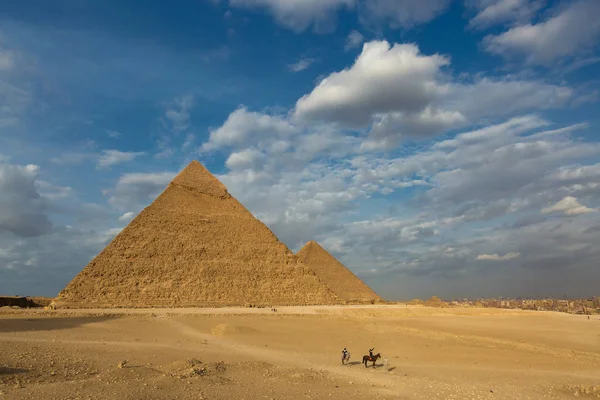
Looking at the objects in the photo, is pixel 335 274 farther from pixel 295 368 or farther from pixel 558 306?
pixel 295 368

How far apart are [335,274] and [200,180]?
3299 centimetres

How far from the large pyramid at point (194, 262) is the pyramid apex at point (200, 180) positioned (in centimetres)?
16

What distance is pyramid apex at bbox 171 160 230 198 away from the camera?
6750cm

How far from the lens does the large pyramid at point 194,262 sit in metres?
49.3

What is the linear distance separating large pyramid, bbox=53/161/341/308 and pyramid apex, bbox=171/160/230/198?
162 millimetres

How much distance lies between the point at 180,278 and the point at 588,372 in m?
46.0

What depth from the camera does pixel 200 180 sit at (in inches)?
2736

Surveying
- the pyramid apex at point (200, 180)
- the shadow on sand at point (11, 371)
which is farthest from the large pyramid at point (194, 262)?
the shadow on sand at point (11, 371)

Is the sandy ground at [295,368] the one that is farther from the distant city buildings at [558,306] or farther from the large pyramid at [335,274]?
the large pyramid at [335,274]

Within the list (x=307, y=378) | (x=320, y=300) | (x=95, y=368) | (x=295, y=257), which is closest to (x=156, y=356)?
(x=95, y=368)

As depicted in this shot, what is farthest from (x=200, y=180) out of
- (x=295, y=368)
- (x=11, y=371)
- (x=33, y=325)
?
(x=11, y=371)

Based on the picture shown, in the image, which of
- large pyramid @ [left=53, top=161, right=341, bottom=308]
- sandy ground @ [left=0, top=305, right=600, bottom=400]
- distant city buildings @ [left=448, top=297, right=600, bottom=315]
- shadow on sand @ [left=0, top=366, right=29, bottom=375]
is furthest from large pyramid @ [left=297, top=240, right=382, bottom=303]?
shadow on sand @ [left=0, top=366, right=29, bottom=375]

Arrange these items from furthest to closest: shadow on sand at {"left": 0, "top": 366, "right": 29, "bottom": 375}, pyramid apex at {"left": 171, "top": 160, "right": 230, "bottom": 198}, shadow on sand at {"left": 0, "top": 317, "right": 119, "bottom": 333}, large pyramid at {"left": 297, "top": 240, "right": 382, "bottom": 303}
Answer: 1. large pyramid at {"left": 297, "top": 240, "right": 382, "bottom": 303}
2. pyramid apex at {"left": 171, "top": 160, "right": 230, "bottom": 198}
3. shadow on sand at {"left": 0, "top": 317, "right": 119, "bottom": 333}
4. shadow on sand at {"left": 0, "top": 366, "right": 29, "bottom": 375}

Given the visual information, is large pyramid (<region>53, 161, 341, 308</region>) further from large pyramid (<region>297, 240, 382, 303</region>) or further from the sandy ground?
the sandy ground
